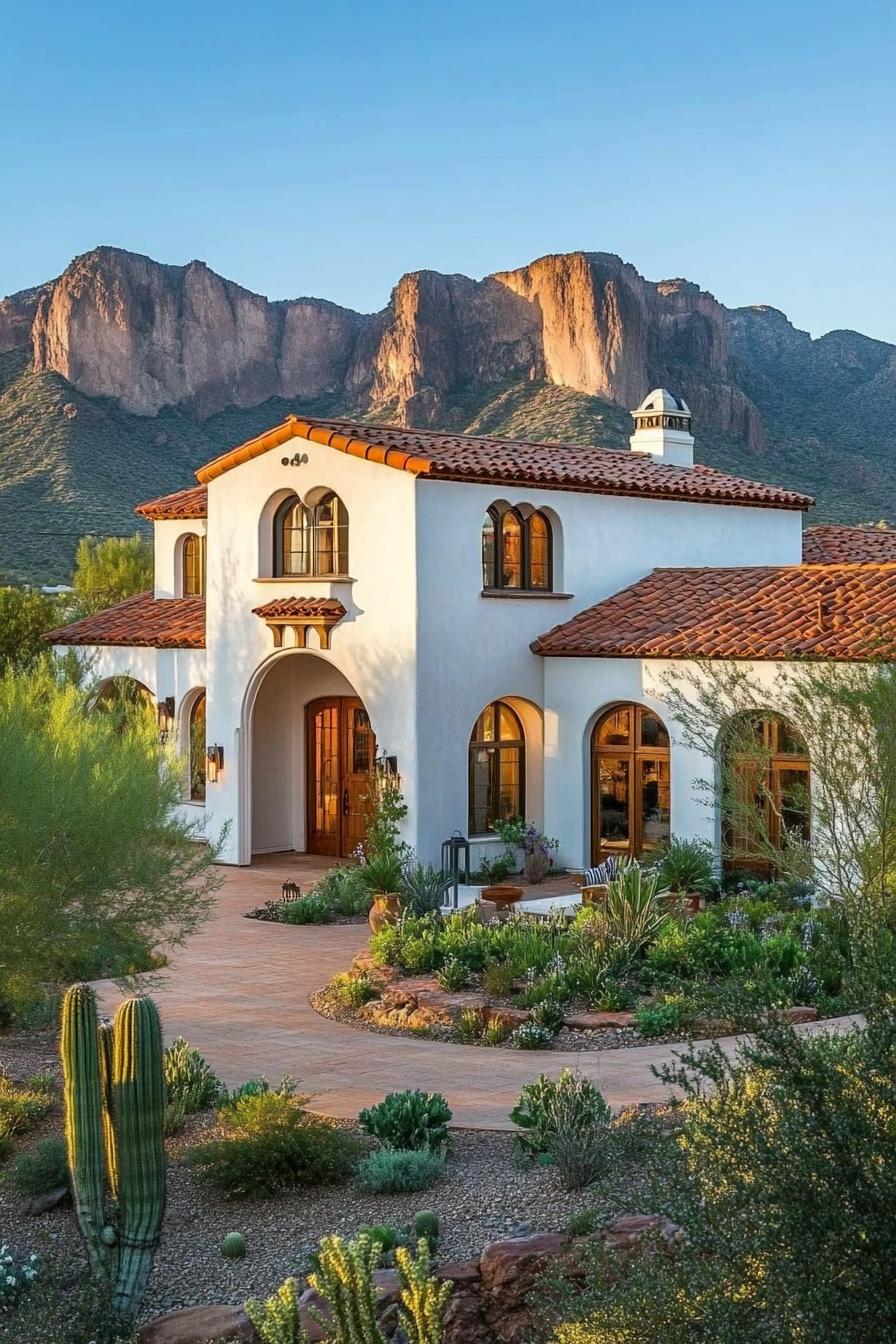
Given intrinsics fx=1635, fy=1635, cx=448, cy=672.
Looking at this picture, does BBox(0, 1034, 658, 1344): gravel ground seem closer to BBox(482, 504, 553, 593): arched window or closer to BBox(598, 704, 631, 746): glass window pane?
BBox(598, 704, 631, 746): glass window pane

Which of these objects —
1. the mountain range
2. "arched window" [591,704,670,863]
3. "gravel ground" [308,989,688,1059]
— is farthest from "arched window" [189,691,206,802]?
the mountain range

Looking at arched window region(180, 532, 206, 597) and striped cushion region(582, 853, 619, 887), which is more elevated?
arched window region(180, 532, 206, 597)

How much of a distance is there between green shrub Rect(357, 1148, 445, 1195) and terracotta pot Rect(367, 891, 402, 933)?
7.80 meters

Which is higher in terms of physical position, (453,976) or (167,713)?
(167,713)

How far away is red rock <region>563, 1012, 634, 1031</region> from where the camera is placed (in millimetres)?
12836

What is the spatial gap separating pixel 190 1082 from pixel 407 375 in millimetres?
64763

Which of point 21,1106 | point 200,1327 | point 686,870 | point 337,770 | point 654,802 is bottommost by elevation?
point 200,1327

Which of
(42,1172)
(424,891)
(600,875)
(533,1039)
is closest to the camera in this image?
(42,1172)

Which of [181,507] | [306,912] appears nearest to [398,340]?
[181,507]

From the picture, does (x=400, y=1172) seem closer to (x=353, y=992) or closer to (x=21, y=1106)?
(x=21, y=1106)

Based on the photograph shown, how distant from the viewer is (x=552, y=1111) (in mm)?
9375

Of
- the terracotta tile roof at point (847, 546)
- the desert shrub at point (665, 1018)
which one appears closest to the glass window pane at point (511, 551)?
the terracotta tile roof at point (847, 546)

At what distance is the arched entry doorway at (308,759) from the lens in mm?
24312

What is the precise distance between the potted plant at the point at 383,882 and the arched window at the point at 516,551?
14.6ft
